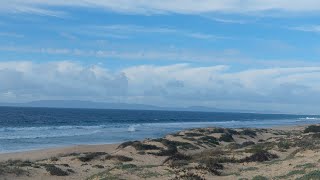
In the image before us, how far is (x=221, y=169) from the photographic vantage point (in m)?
23.6

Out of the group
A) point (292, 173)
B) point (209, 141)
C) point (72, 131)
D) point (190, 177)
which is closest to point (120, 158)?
point (190, 177)

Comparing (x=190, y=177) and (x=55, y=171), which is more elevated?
(x=190, y=177)

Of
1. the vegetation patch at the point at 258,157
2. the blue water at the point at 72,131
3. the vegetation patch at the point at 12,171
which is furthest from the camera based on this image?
the blue water at the point at 72,131

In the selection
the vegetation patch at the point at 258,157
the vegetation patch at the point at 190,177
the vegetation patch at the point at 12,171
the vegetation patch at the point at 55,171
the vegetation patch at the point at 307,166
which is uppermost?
the vegetation patch at the point at 307,166

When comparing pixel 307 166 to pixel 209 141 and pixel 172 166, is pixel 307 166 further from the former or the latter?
pixel 209 141

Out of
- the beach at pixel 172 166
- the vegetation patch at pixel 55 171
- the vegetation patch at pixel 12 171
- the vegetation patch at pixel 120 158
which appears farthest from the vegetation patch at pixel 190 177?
the vegetation patch at pixel 120 158

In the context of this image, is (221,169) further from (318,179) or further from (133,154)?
(133,154)

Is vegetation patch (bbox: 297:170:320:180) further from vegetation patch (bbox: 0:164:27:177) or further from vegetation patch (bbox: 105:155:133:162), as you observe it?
vegetation patch (bbox: 105:155:133:162)

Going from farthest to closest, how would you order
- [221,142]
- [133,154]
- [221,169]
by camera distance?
[221,142], [133,154], [221,169]

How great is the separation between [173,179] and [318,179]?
6.00 meters

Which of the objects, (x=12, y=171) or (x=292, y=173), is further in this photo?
(x=12, y=171)

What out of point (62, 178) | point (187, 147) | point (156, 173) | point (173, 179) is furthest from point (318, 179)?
point (187, 147)

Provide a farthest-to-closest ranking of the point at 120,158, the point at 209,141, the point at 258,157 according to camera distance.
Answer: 1. the point at 209,141
2. the point at 120,158
3. the point at 258,157

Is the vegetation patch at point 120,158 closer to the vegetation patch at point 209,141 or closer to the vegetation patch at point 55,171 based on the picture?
the vegetation patch at point 55,171
